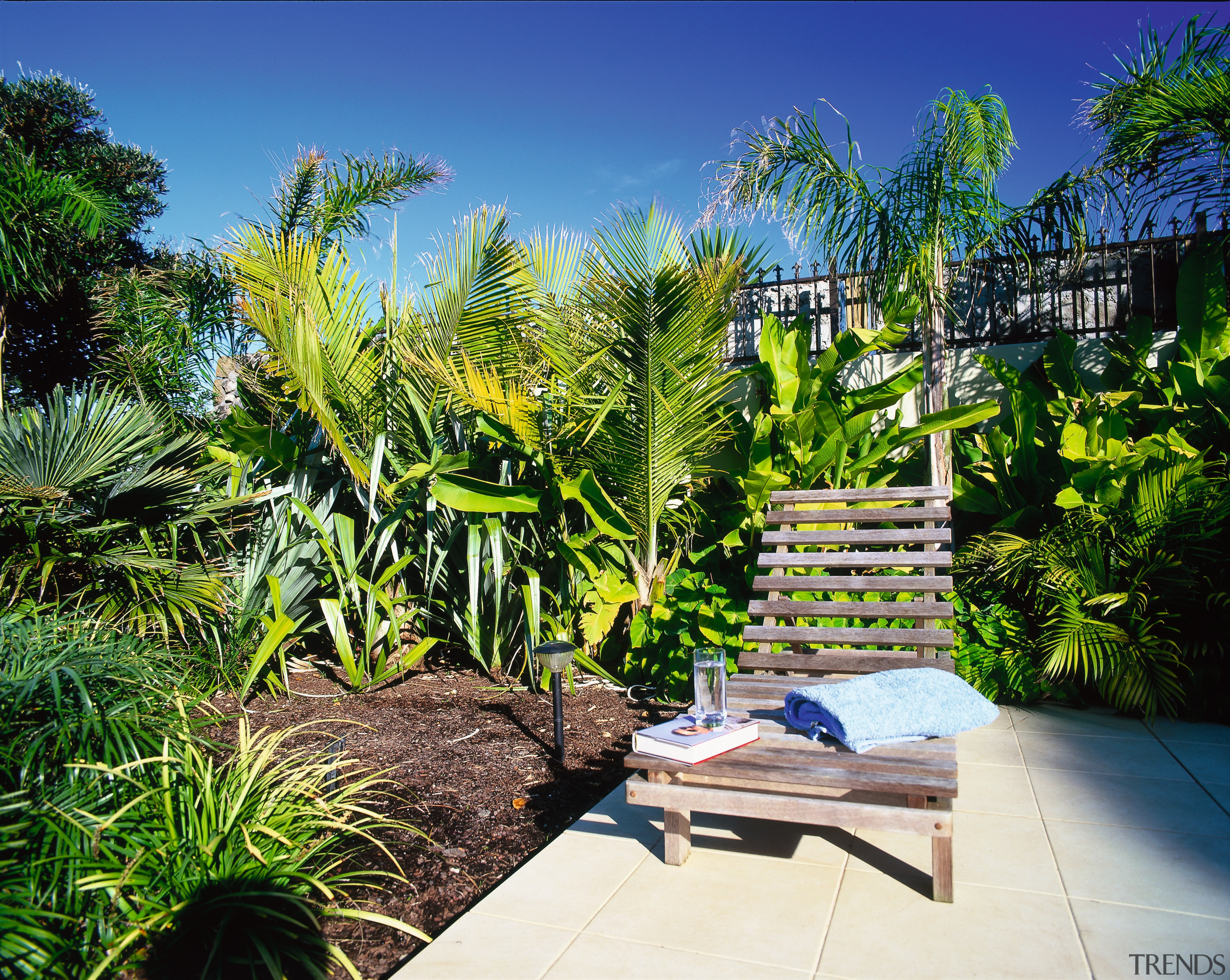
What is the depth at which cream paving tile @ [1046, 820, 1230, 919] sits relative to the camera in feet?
6.79

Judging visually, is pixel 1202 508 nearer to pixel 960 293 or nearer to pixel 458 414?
pixel 960 293

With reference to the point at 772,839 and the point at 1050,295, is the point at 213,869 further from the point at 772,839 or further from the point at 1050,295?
the point at 1050,295

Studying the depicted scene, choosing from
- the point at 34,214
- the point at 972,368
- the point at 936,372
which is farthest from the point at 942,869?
the point at 34,214

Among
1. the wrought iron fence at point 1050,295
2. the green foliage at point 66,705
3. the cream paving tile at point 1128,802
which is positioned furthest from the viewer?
the wrought iron fence at point 1050,295

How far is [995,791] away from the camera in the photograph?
2.93 metres

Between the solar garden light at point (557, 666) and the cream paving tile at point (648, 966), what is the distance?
136cm

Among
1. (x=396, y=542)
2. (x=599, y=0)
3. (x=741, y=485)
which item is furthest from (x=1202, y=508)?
(x=599, y=0)

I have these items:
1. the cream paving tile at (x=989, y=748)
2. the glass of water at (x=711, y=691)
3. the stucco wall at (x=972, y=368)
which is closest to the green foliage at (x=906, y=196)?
the stucco wall at (x=972, y=368)

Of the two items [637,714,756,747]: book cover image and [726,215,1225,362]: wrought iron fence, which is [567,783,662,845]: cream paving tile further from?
[726,215,1225,362]: wrought iron fence

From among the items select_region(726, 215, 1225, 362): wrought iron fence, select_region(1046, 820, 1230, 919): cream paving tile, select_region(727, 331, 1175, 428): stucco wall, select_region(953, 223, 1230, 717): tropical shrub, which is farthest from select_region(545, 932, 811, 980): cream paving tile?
select_region(726, 215, 1225, 362): wrought iron fence

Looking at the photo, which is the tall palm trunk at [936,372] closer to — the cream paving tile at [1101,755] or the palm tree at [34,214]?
the cream paving tile at [1101,755]

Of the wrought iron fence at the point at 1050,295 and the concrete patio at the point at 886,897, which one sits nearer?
the concrete patio at the point at 886,897

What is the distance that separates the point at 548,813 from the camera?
2.88 m

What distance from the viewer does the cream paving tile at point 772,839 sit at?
244 cm
